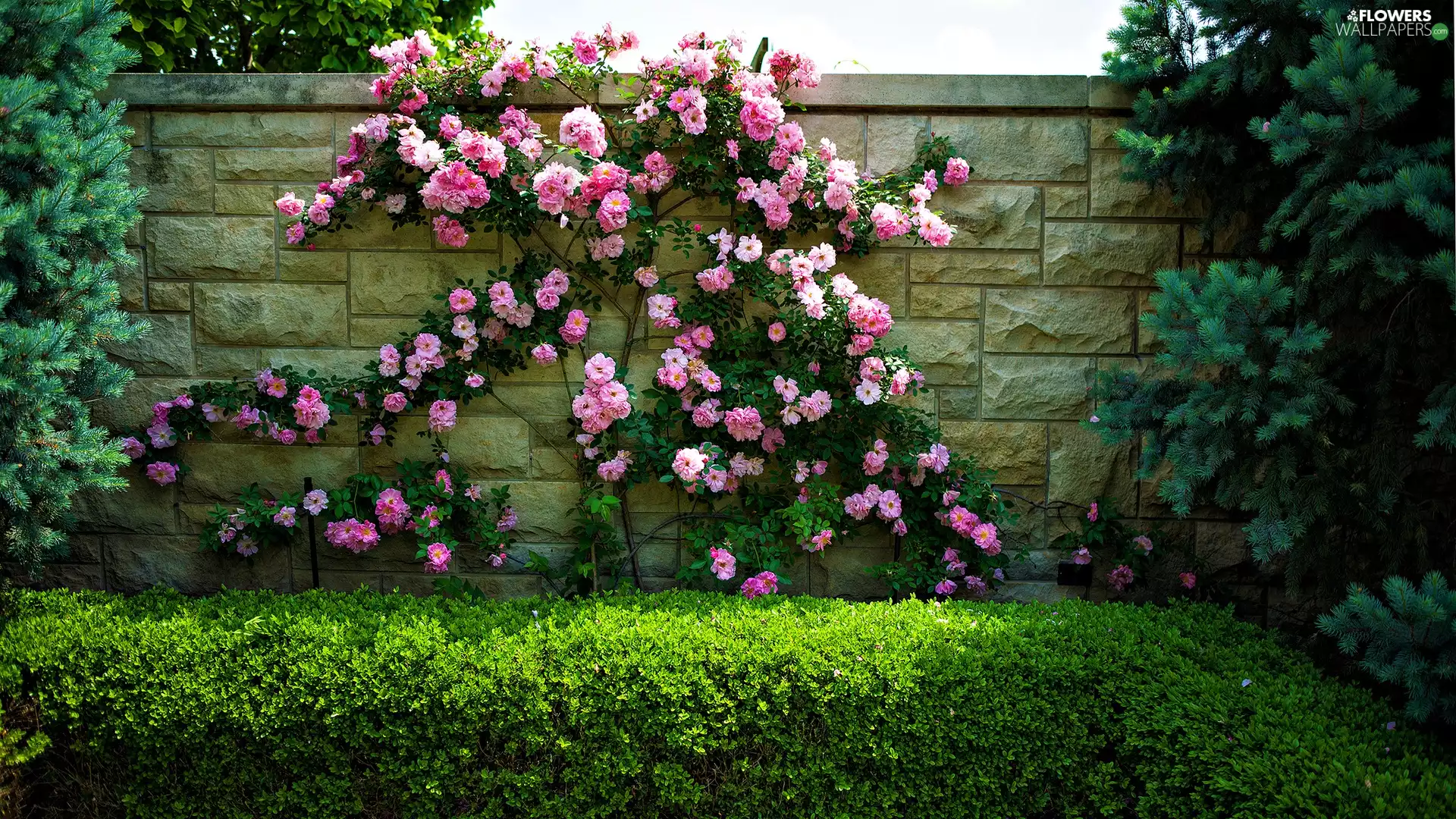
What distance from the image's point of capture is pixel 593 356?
10.7 ft

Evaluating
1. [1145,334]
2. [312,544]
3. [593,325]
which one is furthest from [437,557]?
[1145,334]

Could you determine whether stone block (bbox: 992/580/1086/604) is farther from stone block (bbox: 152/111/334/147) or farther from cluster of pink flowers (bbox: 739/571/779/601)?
stone block (bbox: 152/111/334/147)

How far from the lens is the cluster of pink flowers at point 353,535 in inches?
128

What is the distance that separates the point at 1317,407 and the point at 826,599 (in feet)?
4.82

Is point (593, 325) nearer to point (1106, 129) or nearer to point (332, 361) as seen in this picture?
point (332, 361)

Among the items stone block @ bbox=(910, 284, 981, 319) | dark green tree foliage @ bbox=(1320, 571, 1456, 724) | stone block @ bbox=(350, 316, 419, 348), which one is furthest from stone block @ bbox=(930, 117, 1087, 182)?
stone block @ bbox=(350, 316, 419, 348)

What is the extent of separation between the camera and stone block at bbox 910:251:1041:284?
328cm

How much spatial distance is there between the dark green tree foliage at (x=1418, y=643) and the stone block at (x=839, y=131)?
6.75 feet

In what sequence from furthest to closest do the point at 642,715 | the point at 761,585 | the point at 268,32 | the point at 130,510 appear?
the point at 268,32
the point at 130,510
the point at 761,585
the point at 642,715

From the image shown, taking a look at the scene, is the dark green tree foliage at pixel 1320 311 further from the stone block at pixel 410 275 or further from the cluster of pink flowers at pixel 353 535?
the cluster of pink flowers at pixel 353 535

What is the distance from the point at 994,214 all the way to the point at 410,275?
2.11m

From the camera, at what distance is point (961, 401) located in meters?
3.34

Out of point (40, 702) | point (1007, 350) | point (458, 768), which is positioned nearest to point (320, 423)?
point (40, 702)

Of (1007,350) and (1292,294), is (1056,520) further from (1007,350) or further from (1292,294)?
(1292,294)
